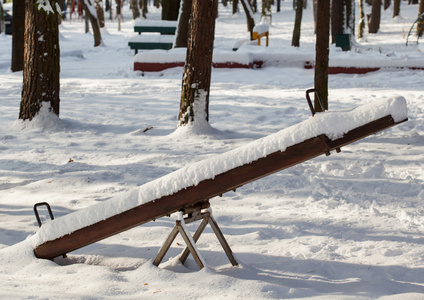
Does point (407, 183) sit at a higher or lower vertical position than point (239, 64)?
lower

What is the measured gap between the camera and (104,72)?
45.9ft

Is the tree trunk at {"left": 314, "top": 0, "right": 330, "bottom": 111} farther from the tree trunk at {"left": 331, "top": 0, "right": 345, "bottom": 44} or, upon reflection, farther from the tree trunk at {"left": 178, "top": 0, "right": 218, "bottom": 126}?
the tree trunk at {"left": 331, "top": 0, "right": 345, "bottom": 44}

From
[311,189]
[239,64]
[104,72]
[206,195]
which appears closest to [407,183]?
[311,189]

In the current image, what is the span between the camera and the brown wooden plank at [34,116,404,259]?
2.87 m

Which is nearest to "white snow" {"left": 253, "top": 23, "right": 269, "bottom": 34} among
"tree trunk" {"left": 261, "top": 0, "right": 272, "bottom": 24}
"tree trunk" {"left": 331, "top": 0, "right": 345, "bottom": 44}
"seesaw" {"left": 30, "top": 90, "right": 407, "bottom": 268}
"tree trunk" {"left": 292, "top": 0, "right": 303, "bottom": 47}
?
"tree trunk" {"left": 292, "top": 0, "right": 303, "bottom": 47}

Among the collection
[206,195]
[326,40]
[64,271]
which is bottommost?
[64,271]

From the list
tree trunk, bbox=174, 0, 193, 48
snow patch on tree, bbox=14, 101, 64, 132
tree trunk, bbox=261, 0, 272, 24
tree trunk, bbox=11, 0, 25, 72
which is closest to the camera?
snow patch on tree, bbox=14, 101, 64, 132

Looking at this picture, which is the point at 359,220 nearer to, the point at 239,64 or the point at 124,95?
the point at 124,95

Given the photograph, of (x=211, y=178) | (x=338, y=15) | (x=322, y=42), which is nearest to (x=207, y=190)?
(x=211, y=178)

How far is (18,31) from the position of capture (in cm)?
1264

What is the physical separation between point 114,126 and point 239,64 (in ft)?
18.1

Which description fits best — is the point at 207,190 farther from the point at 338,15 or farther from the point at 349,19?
the point at 349,19

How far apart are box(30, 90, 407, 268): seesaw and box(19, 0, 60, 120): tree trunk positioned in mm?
4607

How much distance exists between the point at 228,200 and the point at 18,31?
964cm
